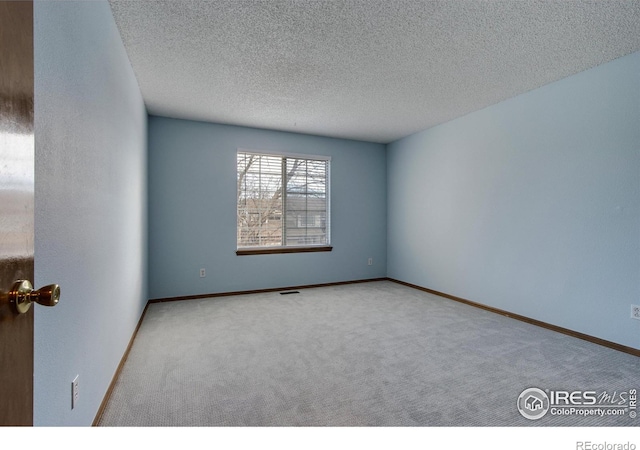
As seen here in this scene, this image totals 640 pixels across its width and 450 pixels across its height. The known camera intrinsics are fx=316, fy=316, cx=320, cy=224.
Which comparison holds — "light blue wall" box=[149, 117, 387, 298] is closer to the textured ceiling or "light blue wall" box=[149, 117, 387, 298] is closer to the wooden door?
the textured ceiling

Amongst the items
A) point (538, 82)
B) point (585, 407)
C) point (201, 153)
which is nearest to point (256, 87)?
point (201, 153)

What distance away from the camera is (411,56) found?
8.61ft

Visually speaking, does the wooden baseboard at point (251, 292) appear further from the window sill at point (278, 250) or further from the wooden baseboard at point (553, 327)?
the wooden baseboard at point (553, 327)

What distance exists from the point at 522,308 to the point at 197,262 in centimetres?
398

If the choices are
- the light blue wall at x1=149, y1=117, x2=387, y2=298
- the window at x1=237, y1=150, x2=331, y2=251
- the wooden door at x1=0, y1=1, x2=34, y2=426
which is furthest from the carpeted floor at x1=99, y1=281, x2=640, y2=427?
the window at x1=237, y1=150, x2=331, y2=251

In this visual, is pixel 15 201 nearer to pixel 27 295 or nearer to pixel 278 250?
pixel 27 295

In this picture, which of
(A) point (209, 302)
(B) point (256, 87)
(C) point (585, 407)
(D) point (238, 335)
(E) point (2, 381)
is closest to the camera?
(E) point (2, 381)

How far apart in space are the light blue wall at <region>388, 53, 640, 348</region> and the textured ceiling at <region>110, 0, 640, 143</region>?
1.06 feet

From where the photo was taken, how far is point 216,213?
443 centimetres

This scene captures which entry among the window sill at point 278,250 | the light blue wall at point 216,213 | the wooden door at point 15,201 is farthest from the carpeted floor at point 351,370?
the wooden door at point 15,201

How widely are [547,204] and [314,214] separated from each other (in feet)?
10.2

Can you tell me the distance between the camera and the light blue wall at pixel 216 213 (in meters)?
4.14

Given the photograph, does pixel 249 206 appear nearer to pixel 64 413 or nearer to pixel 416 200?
pixel 416 200

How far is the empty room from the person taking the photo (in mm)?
1560
